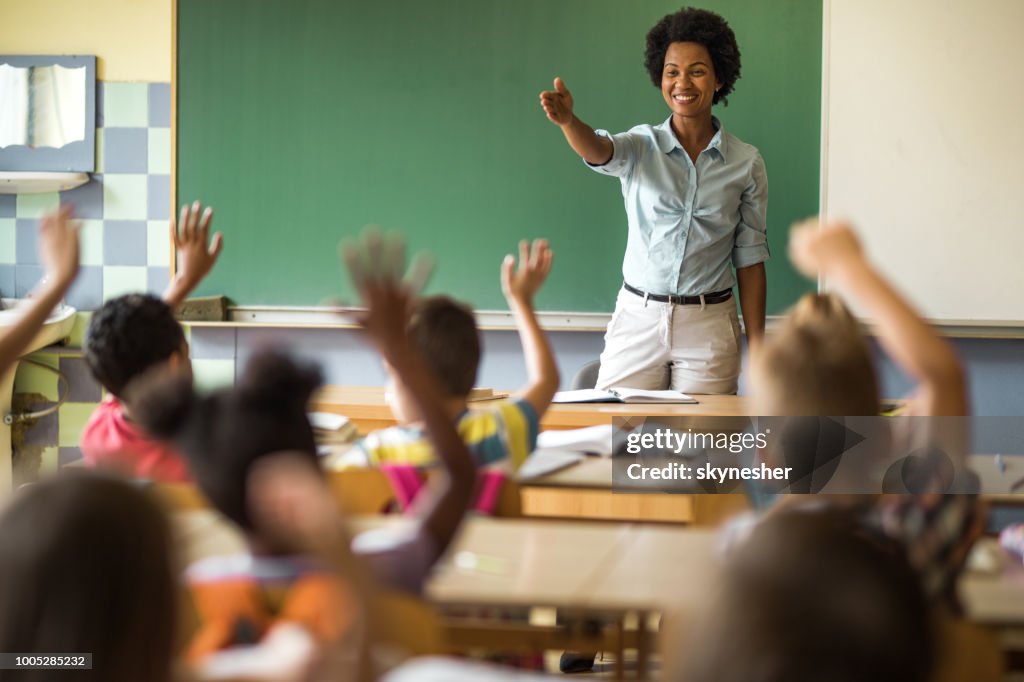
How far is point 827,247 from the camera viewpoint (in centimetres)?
135

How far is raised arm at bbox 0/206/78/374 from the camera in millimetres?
1532

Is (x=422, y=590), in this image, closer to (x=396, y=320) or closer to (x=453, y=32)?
(x=396, y=320)

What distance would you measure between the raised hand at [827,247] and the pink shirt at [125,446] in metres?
1.03

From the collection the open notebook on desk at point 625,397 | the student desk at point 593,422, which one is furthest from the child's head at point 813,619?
the open notebook on desk at point 625,397

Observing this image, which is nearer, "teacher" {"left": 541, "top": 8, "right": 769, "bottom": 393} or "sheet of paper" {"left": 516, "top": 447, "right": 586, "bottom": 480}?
"sheet of paper" {"left": 516, "top": 447, "right": 586, "bottom": 480}

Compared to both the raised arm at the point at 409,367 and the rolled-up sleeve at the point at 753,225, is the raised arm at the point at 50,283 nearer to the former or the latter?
the raised arm at the point at 409,367

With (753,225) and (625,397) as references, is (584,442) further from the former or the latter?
(753,225)

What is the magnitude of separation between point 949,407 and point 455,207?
2.95 meters

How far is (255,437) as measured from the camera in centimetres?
101

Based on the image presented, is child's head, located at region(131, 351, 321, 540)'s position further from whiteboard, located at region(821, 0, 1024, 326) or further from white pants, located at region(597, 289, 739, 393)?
whiteboard, located at region(821, 0, 1024, 326)

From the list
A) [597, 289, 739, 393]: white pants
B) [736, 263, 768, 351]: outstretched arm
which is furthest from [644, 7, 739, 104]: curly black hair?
[597, 289, 739, 393]: white pants

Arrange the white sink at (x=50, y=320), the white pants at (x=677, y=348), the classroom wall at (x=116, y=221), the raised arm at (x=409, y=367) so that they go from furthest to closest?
the classroom wall at (x=116, y=221) → the white sink at (x=50, y=320) → the white pants at (x=677, y=348) → the raised arm at (x=409, y=367)

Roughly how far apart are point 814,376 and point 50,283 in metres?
1.22

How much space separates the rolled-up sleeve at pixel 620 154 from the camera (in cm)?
339
